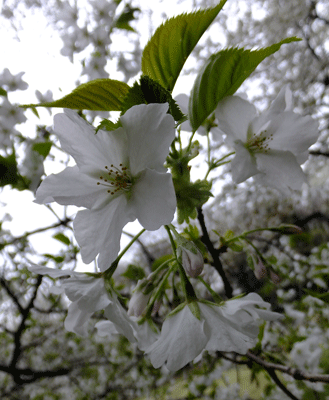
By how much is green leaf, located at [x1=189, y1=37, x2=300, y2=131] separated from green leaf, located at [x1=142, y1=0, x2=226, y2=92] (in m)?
0.04

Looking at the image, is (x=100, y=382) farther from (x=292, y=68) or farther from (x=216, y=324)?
(x=292, y=68)

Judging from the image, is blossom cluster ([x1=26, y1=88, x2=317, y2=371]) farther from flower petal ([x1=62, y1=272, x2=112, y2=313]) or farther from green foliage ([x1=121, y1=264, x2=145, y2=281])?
green foliage ([x1=121, y1=264, x2=145, y2=281])

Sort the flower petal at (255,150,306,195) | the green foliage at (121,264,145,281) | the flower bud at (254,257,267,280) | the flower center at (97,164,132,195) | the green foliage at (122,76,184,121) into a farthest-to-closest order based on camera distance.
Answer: the green foliage at (121,264,145,281)
the flower bud at (254,257,267,280)
the flower petal at (255,150,306,195)
the flower center at (97,164,132,195)
the green foliage at (122,76,184,121)

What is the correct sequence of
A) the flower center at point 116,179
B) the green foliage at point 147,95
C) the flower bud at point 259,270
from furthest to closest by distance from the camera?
1. the flower bud at point 259,270
2. the flower center at point 116,179
3. the green foliage at point 147,95

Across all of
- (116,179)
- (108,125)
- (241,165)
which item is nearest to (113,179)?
(116,179)

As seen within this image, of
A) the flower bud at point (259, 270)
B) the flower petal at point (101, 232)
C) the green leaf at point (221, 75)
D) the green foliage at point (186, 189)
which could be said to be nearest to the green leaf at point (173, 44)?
the green leaf at point (221, 75)

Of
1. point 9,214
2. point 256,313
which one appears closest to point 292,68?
point 9,214

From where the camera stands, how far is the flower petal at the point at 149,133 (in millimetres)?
417

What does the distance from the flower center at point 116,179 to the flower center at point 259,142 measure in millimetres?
291

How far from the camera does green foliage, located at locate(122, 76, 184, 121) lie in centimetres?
41

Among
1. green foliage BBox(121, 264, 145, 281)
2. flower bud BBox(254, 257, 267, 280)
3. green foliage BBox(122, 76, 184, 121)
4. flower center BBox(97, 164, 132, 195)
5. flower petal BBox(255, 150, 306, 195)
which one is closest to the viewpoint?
green foliage BBox(122, 76, 184, 121)

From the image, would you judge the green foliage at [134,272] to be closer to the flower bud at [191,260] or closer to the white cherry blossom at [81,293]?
the white cherry blossom at [81,293]

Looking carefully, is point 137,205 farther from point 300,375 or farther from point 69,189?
point 300,375

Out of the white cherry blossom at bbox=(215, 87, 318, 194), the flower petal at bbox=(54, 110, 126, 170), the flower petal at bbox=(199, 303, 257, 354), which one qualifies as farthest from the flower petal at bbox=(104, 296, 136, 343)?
the white cherry blossom at bbox=(215, 87, 318, 194)
